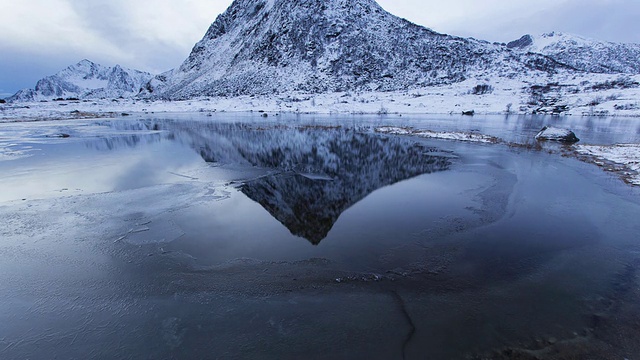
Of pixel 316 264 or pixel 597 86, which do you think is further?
pixel 597 86

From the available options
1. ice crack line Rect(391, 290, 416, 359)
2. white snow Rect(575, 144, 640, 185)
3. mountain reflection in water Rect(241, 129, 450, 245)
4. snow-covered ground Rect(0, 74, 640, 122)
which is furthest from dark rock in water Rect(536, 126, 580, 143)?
snow-covered ground Rect(0, 74, 640, 122)

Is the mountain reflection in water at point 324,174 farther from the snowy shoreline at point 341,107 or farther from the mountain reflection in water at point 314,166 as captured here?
the snowy shoreline at point 341,107

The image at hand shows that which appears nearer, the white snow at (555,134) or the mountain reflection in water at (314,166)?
the mountain reflection in water at (314,166)

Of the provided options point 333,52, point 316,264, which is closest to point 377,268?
point 316,264

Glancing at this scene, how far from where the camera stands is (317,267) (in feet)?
20.1

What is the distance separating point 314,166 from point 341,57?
356ft

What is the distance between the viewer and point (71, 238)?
7367 millimetres

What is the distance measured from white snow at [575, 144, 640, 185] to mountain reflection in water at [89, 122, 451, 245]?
24.5ft

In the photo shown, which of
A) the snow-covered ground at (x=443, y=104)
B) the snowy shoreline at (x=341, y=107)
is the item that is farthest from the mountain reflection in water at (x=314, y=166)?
the snow-covered ground at (x=443, y=104)

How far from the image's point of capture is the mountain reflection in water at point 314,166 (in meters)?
9.28

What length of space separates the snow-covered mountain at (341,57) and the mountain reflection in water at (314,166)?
7926 centimetres

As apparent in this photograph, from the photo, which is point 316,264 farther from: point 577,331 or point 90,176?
point 90,176

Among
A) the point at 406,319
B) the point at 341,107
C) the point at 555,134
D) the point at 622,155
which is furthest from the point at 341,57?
the point at 406,319

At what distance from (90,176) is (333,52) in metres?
115
